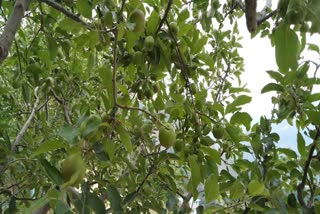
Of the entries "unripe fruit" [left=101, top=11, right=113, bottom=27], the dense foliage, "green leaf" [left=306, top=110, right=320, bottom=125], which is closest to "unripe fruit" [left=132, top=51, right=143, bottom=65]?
the dense foliage

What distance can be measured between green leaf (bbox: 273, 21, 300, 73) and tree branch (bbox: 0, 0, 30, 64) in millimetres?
710

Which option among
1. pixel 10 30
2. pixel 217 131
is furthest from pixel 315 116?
pixel 10 30

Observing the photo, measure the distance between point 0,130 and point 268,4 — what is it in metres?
1.31

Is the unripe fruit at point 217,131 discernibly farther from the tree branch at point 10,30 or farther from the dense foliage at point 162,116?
the tree branch at point 10,30

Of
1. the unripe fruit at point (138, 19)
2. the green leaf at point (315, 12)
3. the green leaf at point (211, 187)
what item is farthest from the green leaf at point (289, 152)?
the green leaf at point (315, 12)

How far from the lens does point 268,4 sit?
4.13 ft

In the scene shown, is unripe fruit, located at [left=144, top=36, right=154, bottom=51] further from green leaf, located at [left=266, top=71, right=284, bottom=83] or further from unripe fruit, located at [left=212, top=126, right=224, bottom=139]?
green leaf, located at [left=266, top=71, right=284, bottom=83]

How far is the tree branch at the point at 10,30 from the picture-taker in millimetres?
1006

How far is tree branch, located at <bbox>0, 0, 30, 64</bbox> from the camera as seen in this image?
1.01 meters

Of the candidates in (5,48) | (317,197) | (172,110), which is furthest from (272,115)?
(5,48)

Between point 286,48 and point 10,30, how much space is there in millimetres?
759

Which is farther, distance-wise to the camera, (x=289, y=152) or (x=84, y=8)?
(x=289, y=152)

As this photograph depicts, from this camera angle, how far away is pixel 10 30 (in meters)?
1.05

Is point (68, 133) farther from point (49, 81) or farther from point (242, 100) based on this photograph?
point (49, 81)
